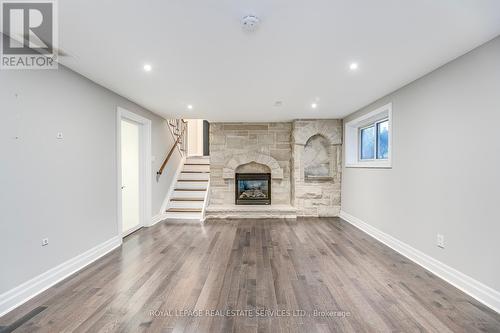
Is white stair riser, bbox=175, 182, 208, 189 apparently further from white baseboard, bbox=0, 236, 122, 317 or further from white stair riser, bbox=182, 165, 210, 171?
white baseboard, bbox=0, 236, 122, 317

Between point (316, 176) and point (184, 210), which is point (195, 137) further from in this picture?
point (316, 176)

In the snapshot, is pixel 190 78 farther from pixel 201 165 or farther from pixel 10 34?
pixel 201 165

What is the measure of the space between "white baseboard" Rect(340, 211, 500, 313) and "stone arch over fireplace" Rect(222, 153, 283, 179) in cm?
260

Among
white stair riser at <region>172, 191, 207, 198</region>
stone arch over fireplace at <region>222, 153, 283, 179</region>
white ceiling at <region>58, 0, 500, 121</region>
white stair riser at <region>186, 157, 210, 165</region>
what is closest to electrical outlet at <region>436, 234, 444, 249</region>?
white ceiling at <region>58, 0, 500, 121</region>

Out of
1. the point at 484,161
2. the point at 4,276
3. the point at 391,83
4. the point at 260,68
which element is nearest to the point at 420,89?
the point at 391,83

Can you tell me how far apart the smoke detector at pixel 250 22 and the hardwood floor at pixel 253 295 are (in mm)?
2316

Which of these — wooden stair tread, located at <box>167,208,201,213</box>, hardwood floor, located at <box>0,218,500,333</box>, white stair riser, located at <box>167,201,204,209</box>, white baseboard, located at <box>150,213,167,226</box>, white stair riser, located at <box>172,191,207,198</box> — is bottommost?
hardwood floor, located at <box>0,218,500,333</box>

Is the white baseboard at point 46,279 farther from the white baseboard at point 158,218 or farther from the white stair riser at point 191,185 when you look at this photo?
the white stair riser at point 191,185

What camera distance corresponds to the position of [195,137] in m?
9.02

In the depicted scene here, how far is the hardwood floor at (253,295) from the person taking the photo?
186cm

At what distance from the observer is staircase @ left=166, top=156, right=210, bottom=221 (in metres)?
5.46

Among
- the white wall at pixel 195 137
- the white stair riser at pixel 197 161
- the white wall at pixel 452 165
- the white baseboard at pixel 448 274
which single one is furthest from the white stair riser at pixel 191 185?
the white wall at pixel 452 165

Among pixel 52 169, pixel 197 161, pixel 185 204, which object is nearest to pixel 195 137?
pixel 197 161

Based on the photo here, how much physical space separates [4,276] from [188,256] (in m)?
1.76
